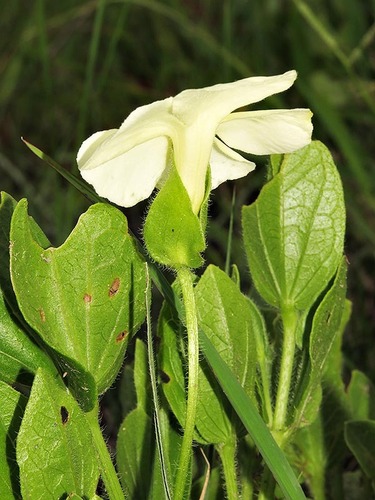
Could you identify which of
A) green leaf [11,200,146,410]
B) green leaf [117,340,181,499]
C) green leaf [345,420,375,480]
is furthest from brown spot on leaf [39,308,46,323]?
green leaf [345,420,375,480]

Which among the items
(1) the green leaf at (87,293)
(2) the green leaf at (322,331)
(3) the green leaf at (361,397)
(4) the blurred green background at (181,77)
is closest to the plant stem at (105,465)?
(1) the green leaf at (87,293)

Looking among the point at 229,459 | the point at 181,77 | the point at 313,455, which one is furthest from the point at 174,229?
the point at 181,77

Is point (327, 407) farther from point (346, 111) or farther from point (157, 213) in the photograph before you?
point (346, 111)

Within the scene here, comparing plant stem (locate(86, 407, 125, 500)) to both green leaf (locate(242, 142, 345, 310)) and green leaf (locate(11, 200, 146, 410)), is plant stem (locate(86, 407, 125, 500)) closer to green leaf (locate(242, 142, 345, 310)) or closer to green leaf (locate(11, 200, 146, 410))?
green leaf (locate(11, 200, 146, 410))

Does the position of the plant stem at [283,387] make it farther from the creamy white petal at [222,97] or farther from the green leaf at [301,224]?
the creamy white petal at [222,97]

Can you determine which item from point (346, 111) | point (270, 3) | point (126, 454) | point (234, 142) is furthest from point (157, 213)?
point (270, 3)
